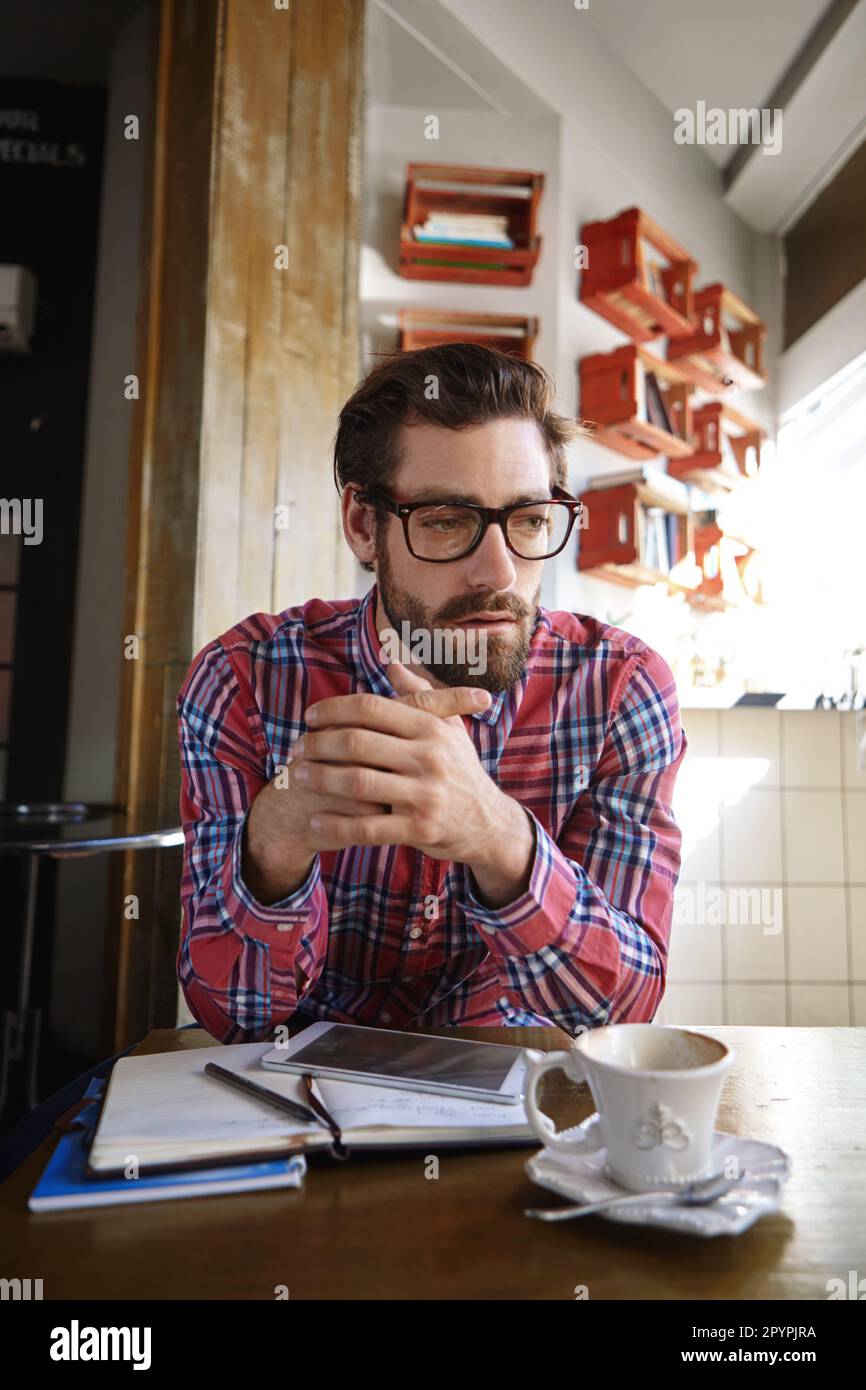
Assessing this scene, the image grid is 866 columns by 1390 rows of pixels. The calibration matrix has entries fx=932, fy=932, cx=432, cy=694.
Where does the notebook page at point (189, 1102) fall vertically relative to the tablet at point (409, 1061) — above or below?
below

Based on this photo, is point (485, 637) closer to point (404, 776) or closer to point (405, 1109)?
point (404, 776)

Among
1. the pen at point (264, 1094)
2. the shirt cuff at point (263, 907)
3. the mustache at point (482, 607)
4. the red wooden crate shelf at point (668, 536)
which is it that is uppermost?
the red wooden crate shelf at point (668, 536)

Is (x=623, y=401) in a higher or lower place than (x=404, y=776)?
higher

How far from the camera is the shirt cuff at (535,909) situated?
83 centimetres

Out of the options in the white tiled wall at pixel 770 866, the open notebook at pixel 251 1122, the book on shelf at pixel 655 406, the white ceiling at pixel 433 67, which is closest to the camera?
the open notebook at pixel 251 1122

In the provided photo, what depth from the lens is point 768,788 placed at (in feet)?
8.13

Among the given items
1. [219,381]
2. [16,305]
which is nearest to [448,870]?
[219,381]

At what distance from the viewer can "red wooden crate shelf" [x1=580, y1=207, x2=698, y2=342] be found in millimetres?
2887

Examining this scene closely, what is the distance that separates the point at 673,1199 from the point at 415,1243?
15 centimetres

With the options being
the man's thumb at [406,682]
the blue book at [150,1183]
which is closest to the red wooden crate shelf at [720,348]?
Result: the man's thumb at [406,682]

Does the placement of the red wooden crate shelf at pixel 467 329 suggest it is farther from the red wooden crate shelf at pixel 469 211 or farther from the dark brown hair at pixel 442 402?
the dark brown hair at pixel 442 402

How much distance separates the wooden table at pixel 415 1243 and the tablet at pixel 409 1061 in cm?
7

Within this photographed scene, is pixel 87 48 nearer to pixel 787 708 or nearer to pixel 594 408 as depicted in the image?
pixel 594 408

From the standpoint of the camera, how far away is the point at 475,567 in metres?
1.10
